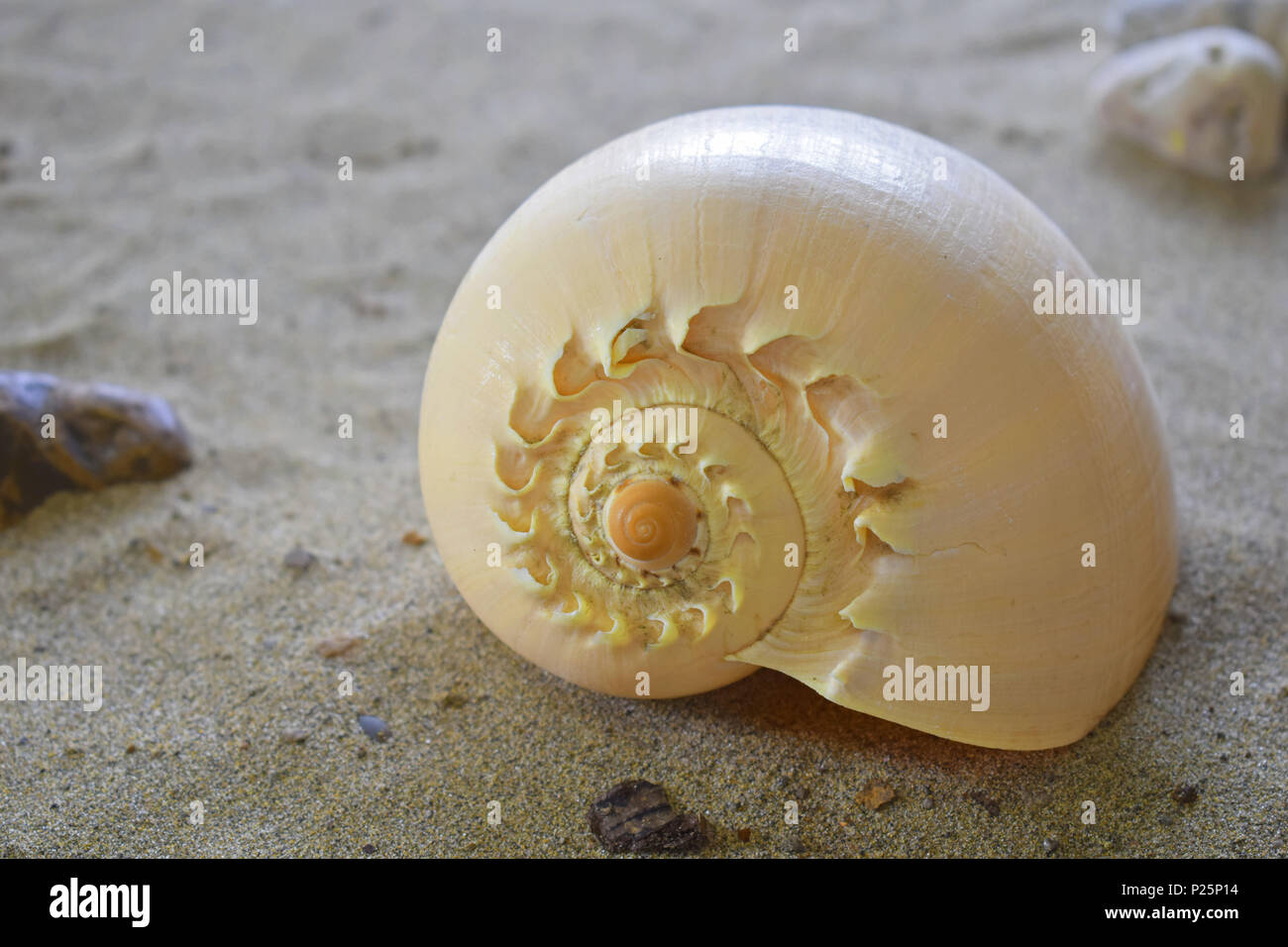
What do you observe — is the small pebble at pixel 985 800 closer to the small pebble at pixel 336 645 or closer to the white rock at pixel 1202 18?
the small pebble at pixel 336 645

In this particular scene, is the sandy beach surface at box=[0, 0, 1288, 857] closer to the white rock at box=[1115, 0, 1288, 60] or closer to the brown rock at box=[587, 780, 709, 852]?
the brown rock at box=[587, 780, 709, 852]

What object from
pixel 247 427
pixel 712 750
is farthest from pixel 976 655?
pixel 247 427

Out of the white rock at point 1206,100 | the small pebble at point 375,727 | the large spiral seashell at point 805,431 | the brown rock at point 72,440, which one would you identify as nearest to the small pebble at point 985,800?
the large spiral seashell at point 805,431

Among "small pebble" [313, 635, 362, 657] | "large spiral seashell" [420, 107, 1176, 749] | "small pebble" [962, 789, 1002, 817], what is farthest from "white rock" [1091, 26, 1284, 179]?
"small pebble" [313, 635, 362, 657]

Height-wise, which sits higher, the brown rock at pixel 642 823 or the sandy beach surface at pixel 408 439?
the sandy beach surface at pixel 408 439

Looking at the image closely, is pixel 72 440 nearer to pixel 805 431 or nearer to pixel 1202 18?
pixel 805 431

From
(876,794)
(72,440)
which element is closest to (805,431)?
(876,794)
